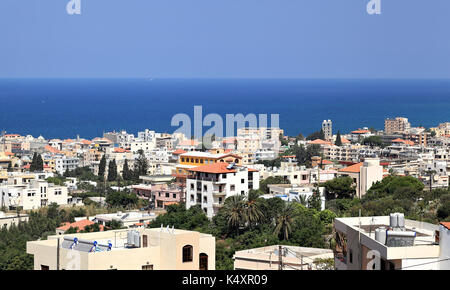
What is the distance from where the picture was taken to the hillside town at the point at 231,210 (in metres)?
7.04

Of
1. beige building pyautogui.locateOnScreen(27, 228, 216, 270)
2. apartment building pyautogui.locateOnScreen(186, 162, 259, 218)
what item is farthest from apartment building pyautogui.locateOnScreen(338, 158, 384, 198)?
beige building pyautogui.locateOnScreen(27, 228, 216, 270)

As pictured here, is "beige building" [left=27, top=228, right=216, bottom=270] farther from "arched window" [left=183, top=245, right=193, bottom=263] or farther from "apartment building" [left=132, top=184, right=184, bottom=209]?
"apartment building" [left=132, top=184, right=184, bottom=209]

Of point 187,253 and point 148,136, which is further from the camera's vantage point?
point 148,136

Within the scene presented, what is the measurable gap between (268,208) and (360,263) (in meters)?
9.56

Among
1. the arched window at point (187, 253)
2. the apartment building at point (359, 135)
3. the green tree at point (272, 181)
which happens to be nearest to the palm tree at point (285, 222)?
the green tree at point (272, 181)

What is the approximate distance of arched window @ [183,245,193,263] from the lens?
7.33 meters

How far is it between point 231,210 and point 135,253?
8.90 m

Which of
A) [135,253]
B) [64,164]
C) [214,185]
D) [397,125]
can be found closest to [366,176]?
[214,185]

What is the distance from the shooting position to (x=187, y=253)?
737cm

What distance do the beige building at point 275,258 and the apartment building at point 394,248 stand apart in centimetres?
413

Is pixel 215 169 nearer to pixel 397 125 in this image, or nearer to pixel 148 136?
pixel 148 136

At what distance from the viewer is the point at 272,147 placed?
38.0 m
